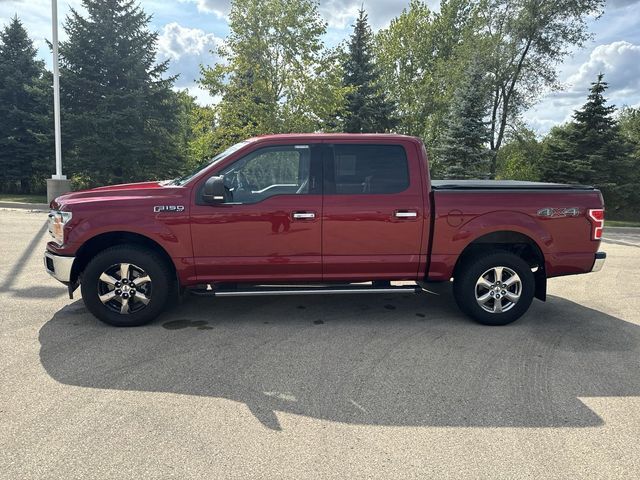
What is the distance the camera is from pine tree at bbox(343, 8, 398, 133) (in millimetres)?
23688

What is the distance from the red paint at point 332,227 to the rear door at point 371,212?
10 mm

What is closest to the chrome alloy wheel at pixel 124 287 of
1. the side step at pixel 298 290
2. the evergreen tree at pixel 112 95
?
the side step at pixel 298 290

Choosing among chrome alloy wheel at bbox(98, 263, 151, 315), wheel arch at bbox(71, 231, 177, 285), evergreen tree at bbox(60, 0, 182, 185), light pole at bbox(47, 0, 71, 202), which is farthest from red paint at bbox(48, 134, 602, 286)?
evergreen tree at bbox(60, 0, 182, 185)

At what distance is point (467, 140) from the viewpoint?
2306 cm

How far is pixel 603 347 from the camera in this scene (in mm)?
4531

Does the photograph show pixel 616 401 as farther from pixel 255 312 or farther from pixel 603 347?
pixel 255 312

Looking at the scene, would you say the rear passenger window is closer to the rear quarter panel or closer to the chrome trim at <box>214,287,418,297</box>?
the rear quarter panel

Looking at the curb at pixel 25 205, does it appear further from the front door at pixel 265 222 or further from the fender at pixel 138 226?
the front door at pixel 265 222

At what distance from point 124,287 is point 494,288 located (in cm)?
385

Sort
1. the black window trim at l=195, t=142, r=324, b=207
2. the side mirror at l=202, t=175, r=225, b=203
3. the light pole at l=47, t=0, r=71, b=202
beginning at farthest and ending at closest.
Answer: the light pole at l=47, t=0, r=71, b=202 → the black window trim at l=195, t=142, r=324, b=207 → the side mirror at l=202, t=175, r=225, b=203

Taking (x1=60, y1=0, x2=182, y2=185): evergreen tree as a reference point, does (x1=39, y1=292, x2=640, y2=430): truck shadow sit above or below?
below

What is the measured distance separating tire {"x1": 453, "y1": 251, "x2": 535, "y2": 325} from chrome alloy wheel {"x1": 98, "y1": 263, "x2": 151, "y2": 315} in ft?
10.8

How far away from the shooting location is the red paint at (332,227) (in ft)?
15.2

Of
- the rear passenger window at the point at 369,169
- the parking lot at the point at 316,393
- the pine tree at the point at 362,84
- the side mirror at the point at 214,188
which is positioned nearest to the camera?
the parking lot at the point at 316,393
